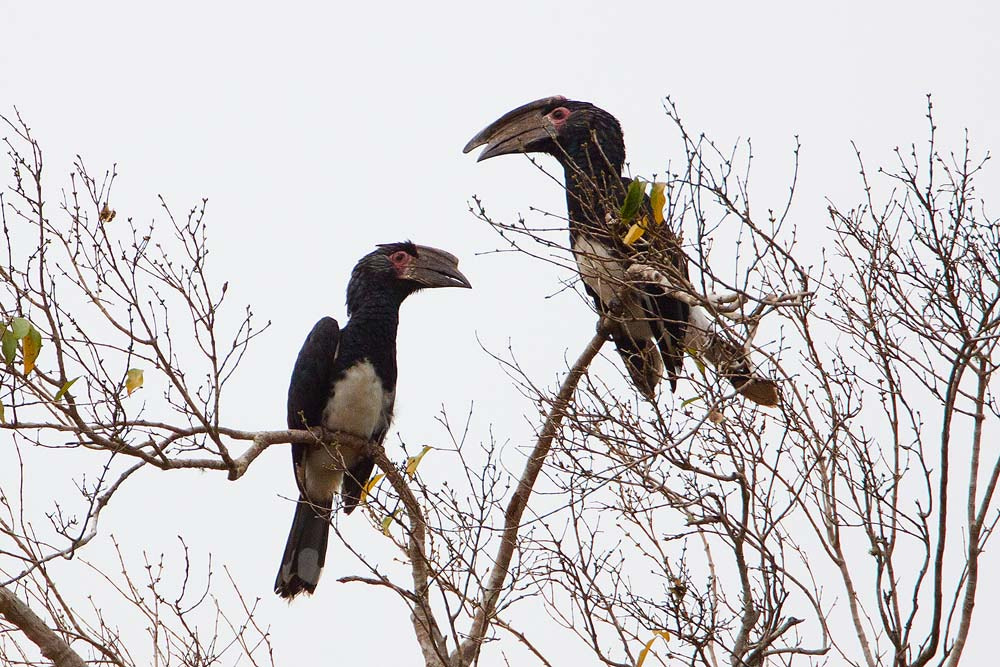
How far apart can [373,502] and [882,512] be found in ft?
5.38

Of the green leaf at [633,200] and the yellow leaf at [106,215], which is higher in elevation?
the green leaf at [633,200]

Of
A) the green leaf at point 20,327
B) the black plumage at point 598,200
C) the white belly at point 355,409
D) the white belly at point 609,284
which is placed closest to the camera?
the green leaf at point 20,327

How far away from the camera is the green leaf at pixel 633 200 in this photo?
137 inches

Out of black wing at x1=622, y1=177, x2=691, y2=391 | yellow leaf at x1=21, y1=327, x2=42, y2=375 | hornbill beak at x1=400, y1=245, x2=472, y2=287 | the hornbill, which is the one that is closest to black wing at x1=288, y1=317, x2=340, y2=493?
the hornbill

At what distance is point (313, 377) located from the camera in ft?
17.3

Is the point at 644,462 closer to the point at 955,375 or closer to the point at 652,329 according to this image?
the point at 955,375

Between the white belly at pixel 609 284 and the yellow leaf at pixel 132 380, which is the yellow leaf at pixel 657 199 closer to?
the white belly at pixel 609 284

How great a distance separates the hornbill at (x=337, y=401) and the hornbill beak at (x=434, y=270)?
0.11 metres

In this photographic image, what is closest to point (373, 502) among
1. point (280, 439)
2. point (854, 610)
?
point (280, 439)

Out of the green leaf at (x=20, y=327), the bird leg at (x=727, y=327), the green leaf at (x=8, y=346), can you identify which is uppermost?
the bird leg at (x=727, y=327)

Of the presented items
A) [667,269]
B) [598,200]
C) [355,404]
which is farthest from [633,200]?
[355,404]

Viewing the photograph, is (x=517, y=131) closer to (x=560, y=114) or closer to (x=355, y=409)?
(x=560, y=114)

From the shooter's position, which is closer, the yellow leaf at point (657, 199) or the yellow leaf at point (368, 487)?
the yellow leaf at point (657, 199)

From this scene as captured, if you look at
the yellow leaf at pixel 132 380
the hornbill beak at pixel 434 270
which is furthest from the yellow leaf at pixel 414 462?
the hornbill beak at pixel 434 270
